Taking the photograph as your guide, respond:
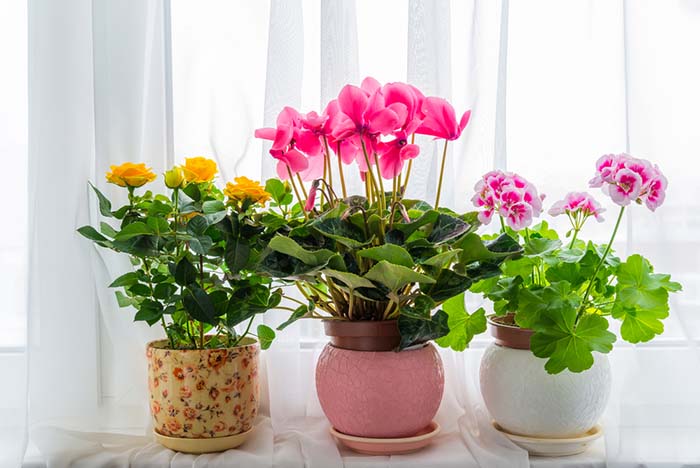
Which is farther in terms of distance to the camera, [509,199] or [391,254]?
[509,199]

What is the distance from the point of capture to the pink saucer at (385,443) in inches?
46.1

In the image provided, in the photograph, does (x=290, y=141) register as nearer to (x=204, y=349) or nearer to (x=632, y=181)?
(x=204, y=349)

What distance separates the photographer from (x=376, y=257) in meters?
1.05

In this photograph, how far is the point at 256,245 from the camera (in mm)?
1168

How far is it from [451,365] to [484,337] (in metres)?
0.13

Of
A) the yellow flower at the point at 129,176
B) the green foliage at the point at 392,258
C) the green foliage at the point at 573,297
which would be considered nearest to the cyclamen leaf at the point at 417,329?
the green foliage at the point at 392,258

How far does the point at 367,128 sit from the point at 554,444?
0.60 metres

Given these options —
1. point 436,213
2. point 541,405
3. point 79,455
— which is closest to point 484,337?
point 541,405

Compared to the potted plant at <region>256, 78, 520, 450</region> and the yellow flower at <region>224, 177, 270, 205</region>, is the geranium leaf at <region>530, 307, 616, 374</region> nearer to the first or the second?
the potted plant at <region>256, 78, 520, 450</region>

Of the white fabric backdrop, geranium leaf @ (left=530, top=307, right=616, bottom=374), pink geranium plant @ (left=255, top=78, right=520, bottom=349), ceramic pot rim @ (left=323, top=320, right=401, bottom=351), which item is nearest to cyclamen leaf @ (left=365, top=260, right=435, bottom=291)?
pink geranium plant @ (left=255, top=78, right=520, bottom=349)

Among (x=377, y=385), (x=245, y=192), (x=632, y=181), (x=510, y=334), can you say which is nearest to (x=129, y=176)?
(x=245, y=192)

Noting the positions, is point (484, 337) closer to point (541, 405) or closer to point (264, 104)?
point (541, 405)

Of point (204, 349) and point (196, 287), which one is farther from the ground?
point (196, 287)

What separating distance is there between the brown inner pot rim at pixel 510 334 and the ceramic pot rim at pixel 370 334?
7.6 inches
